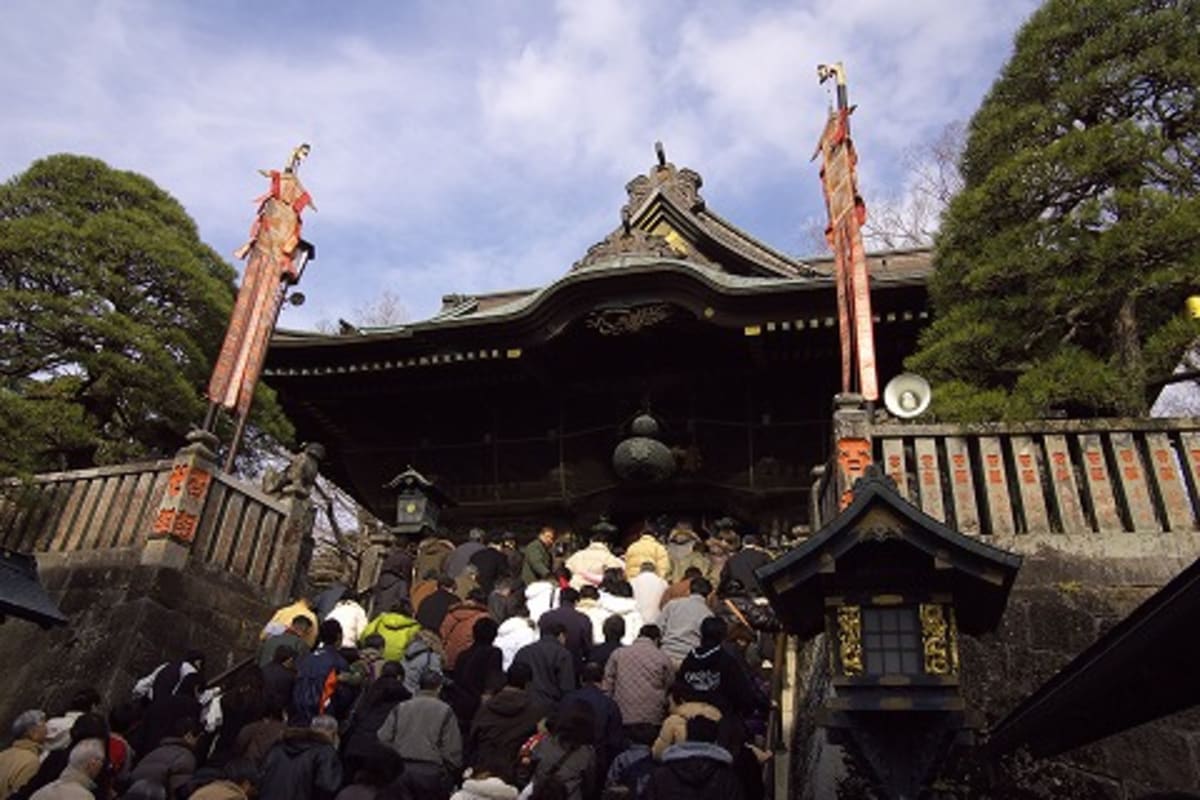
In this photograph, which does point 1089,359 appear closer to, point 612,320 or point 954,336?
point 954,336

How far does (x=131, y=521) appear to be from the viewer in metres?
10.9

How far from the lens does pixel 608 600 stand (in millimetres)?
8562

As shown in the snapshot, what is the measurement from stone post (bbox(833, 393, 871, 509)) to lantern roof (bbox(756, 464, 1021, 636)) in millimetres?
2821

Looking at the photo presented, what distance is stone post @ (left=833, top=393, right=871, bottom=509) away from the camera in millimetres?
8570

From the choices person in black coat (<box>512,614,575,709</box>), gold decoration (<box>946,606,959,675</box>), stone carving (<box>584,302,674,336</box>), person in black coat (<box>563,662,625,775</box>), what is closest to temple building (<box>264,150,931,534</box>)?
stone carving (<box>584,302,674,336</box>)

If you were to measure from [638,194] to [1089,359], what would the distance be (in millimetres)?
10955

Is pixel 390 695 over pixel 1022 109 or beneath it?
beneath


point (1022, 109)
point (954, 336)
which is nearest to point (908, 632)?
point (954, 336)

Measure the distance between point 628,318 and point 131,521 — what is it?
6.80 m

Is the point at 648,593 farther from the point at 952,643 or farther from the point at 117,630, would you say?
the point at 117,630

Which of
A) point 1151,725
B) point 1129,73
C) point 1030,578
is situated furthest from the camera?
point 1129,73

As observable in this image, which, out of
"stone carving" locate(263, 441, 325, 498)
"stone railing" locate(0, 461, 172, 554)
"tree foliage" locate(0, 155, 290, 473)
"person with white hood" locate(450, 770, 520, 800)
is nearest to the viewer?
"person with white hood" locate(450, 770, 520, 800)

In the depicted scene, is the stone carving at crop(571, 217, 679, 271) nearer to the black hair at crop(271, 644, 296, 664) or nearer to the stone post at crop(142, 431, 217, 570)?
the stone post at crop(142, 431, 217, 570)

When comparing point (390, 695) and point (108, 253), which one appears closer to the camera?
point (390, 695)
